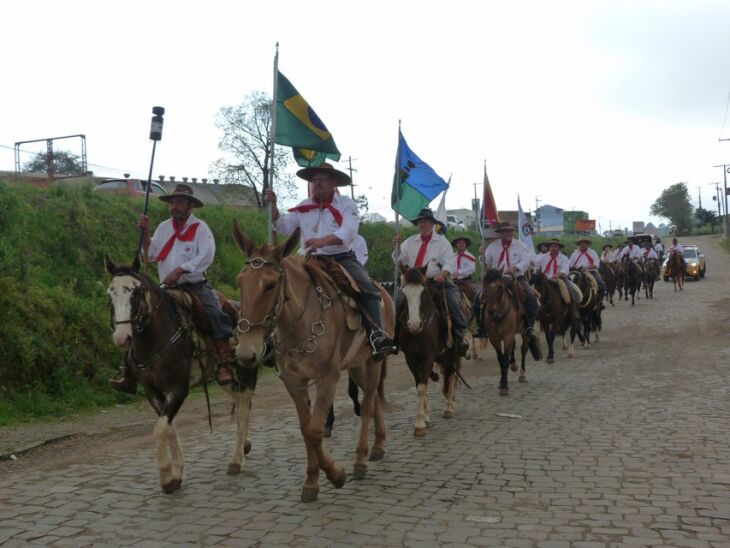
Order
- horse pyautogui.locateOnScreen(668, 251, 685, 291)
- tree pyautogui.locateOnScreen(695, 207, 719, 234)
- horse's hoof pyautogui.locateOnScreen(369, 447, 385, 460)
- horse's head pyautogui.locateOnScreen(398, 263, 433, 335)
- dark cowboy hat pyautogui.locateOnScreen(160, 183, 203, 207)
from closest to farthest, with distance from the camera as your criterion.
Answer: dark cowboy hat pyautogui.locateOnScreen(160, 183, 203, 207), horse's hoof pyautogui.locateOnScreen(369, 447, 385, 460), horse's head pyautogui.locateOnScreen(398, 263, 433, 335), horse pyautogui.locateOnScreen(668, 251, 685, 291), tree pyautogui.locateOnScreen(695, 207, 719, 234)

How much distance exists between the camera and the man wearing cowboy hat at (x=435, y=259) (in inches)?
404

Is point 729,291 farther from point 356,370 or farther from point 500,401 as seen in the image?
point 356,370

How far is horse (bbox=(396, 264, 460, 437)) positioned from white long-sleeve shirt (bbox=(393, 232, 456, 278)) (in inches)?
6.6

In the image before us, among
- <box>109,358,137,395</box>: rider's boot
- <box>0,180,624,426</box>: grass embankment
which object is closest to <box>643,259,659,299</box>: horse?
<box>0,180,624,426</box>: grass embankment

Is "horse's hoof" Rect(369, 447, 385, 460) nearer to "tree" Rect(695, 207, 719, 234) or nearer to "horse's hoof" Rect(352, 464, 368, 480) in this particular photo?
"horse's hoof" Rect(352, 464, 368, 480)

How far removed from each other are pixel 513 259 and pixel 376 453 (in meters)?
6.66

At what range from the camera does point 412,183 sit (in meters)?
13.0

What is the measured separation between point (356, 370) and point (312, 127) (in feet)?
9.80

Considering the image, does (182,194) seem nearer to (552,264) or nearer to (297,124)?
(297,124)

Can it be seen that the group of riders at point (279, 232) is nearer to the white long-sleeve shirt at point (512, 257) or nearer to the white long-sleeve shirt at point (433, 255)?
the white long-sleeve shirt at point (433, 255)

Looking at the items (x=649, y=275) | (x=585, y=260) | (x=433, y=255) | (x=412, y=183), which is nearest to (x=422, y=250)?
(x=433, y=255)

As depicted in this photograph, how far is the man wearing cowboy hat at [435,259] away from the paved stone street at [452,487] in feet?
4.14

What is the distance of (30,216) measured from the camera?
15797 millimetres

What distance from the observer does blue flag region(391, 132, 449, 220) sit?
1282cm
